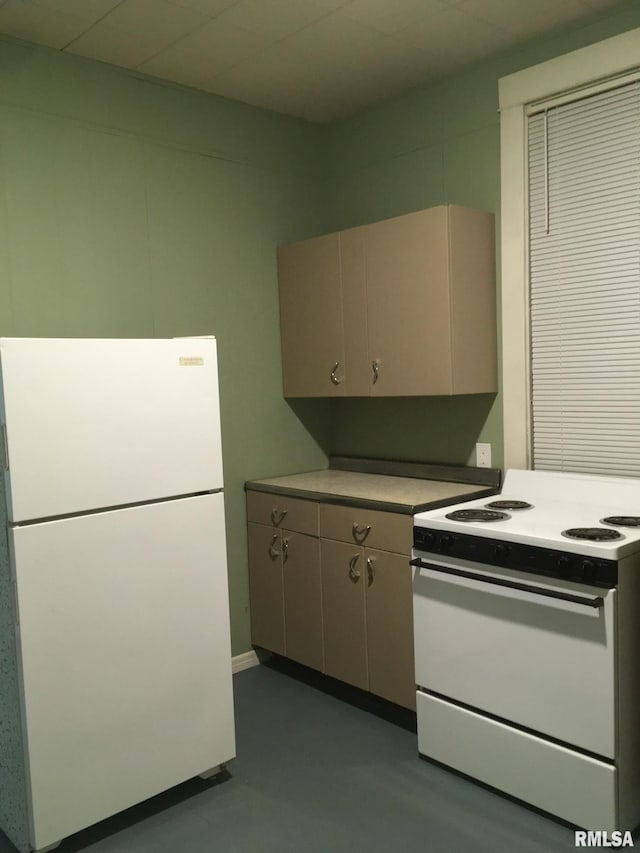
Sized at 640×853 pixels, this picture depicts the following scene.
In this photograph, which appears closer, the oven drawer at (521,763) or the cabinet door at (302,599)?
the oven drawer at (521,763)

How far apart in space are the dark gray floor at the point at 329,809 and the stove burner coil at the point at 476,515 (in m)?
0.91

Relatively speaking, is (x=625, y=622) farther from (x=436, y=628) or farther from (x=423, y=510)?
Answer: (x=423, y=510)

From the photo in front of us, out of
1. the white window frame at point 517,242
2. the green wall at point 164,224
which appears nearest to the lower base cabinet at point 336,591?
the green wall at point 164,224

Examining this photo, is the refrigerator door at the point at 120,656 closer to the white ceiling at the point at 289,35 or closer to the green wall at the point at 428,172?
the green wall at the point at 428,172

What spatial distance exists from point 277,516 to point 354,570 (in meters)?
0.52

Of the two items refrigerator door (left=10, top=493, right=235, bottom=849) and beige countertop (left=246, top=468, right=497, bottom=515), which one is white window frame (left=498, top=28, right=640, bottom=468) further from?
refrigerator door (left=10, top=493, right=235, bottom=849)

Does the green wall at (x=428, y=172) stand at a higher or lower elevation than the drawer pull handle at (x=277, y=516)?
higher

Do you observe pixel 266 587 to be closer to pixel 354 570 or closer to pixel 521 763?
pixel 354 570

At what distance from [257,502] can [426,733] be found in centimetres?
131

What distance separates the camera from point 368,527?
9.40 feet

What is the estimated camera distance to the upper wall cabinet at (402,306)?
9.44ft

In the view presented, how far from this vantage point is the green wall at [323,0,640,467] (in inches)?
118

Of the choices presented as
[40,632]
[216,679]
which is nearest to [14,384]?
[40,632]

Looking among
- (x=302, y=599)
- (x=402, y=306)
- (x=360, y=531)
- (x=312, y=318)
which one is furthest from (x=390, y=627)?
(x=312, y=318)
